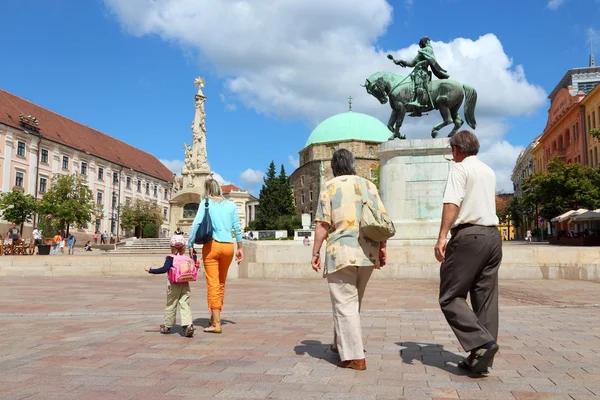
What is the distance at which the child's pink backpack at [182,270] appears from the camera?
6.01m

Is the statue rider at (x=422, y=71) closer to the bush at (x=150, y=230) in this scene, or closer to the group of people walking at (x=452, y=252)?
the group of people walking at (x=452, y=252)

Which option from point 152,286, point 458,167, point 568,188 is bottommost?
point 152,286

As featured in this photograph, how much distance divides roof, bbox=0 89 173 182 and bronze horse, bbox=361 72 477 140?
4345 cm

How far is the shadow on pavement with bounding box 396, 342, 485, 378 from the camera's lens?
426 centimetres

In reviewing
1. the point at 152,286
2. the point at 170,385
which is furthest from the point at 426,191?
the point at 170,385

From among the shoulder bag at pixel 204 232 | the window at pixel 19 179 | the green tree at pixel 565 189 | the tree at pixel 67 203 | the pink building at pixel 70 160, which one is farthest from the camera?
the pink building at pixel 70 160

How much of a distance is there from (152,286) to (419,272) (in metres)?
6.55

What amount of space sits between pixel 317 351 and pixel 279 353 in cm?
37

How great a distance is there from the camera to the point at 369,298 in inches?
378

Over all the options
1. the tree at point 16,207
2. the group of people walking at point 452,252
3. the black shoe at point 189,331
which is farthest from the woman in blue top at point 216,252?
the tree at point 16,207

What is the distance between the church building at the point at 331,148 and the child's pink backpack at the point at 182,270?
279 feet

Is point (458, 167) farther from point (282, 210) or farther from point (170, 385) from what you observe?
point (282, 210)

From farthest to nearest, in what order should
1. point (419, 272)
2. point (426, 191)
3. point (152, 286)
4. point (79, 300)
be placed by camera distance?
1. point (426, 191)
2. point (419, 272)
3. point (152, 286)
4. point (79, 300)

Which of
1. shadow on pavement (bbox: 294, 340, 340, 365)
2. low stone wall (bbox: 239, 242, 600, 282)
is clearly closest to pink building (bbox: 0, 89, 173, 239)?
low stone wall (bbox: 239, 242, 600, 282)
